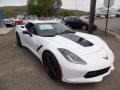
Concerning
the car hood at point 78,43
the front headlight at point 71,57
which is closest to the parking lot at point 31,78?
the front headlight at point 71,57

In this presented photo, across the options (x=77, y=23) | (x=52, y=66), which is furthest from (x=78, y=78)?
(x=77, y=23)

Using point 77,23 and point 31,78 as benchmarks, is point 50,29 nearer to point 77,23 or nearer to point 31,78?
point 31,78

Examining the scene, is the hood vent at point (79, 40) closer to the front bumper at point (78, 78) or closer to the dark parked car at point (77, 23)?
the front bumper at point (78, 78)

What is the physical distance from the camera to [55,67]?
4512mm

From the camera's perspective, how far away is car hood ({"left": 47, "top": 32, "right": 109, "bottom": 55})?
15.0 feet

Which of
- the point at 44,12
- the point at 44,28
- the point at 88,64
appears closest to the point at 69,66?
the point at 88,64

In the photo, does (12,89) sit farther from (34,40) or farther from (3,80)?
(34,40)

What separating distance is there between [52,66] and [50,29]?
167cm

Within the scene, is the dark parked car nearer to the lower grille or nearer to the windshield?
the windshield

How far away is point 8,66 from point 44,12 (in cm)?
5931

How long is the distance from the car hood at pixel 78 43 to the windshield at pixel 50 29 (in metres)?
0.36

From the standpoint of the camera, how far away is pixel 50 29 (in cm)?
603

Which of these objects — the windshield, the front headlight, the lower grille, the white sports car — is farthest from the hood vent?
the lower grille

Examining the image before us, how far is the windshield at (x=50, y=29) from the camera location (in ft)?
19.1
